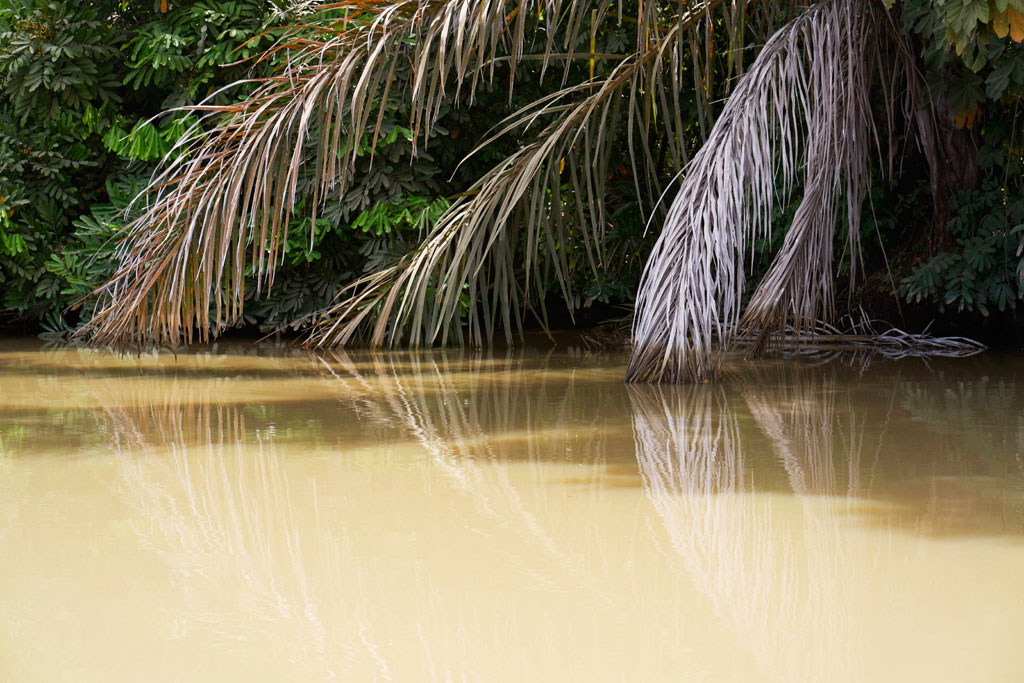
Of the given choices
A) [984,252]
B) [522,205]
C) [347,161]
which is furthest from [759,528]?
[984,252]

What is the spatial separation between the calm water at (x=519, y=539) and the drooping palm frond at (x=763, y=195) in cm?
31

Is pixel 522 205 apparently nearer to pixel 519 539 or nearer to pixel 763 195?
pixel 763 195

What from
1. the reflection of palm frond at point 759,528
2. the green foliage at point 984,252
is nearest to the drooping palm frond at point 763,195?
the reflection of palm frond at point 759,528

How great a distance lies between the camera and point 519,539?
6.15ft

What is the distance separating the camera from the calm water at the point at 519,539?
1.37 metres

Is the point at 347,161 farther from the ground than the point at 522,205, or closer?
farther from the ground

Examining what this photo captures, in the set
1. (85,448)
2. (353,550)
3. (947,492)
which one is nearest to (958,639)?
(947,492)

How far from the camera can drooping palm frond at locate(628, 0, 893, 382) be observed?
3656 millimetres

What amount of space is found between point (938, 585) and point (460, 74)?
7.65 feet

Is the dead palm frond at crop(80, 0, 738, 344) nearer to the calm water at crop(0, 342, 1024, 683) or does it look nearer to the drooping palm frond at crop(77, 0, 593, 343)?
the drooping palm frond at crop(77, 0, 593, 343)

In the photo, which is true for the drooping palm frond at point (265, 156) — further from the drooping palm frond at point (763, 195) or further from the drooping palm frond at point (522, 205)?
the drooping palm frond at point (763, 195)

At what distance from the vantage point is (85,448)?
275 centimetres

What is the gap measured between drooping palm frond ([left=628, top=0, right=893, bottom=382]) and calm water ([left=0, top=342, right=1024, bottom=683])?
31 centimetres

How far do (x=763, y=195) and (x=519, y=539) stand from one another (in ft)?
8.29
